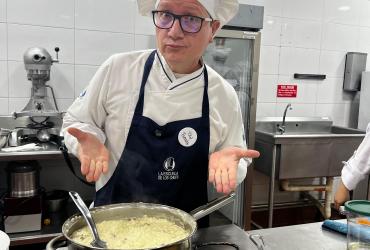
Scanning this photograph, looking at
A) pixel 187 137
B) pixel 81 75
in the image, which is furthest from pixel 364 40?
pixel 187 137

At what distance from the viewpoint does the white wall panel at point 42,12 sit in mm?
2703

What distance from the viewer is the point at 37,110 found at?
2.56m

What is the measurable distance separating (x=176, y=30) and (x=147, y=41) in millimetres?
1985

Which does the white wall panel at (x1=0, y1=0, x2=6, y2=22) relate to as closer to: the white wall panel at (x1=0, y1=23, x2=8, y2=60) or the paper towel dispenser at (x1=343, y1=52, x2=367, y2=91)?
the white wall panel at (x1=0, y1=23, x2=8, y2=60)

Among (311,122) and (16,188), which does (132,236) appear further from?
(311,122)

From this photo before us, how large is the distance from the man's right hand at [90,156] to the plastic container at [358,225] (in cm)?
76

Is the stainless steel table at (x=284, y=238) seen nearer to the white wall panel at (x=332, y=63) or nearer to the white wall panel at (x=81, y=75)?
the white wall panel at (x=81, y=75)

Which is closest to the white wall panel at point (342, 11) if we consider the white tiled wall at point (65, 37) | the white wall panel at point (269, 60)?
the white wall panel at point (269, 60)

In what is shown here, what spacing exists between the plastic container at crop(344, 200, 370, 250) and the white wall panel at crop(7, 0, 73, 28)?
2.52 meters

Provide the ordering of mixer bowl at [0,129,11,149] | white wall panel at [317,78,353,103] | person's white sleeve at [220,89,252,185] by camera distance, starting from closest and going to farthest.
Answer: person's white sleeve at [220,89,252,185]
mixer bowl at [0,129,11,149]
white wall panel at [317,78,353,103]

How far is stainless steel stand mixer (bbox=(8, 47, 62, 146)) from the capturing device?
2482 millimetres

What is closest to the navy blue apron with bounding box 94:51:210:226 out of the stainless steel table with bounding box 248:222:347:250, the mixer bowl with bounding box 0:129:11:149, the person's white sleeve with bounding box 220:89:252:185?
the person's white sleeve with bounding box 220:89:252:185

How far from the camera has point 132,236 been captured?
99 centimetres

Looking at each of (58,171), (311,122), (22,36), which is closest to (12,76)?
(22,36)
